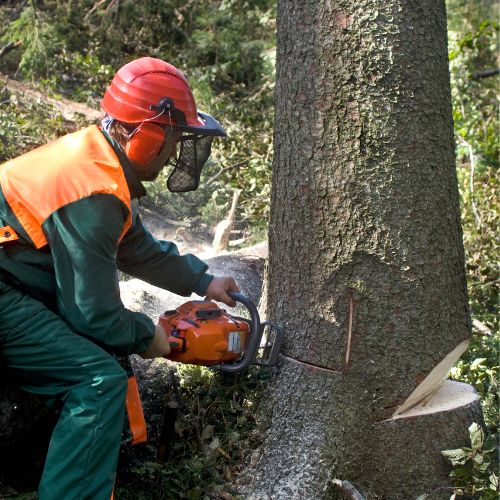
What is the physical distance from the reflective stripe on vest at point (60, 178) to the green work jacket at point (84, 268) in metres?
0.03

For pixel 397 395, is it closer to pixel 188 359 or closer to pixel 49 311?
pixel 188 359

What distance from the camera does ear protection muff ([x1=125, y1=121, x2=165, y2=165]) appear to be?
2709mm

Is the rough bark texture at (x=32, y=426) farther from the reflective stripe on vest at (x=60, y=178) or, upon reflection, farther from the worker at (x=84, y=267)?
the reflective stripe on vest at (x=60, y=178)

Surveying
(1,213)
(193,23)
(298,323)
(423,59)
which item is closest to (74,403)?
(1,213)

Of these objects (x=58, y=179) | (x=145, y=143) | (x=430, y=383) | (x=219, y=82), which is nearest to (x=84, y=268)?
A: (x=58, y=179)

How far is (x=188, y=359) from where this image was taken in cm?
296

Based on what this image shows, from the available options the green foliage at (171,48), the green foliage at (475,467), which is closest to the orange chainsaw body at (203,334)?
the green foliage at (475,467)

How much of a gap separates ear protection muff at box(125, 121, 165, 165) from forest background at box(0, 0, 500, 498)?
8.61 feet

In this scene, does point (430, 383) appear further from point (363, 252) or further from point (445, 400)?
point (363, 252)

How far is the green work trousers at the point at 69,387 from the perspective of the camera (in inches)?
95.3

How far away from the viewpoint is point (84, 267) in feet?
7.97

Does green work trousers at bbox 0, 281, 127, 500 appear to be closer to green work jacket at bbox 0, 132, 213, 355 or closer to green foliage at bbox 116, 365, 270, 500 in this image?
green work jacket at bbox 0, 132, 213, 355

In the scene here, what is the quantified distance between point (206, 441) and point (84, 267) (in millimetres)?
1088

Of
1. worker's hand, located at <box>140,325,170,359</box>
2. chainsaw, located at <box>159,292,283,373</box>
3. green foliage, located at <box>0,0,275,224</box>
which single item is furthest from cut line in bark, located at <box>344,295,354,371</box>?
green foliage, located at <box>0,0,275,224</box>
